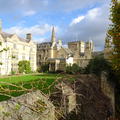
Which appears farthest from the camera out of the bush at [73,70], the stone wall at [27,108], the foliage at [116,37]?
the bush at [73,70]

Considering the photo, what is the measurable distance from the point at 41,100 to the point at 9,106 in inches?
26.1

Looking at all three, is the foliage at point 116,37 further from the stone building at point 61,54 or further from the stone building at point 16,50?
the stone building at point 61,54

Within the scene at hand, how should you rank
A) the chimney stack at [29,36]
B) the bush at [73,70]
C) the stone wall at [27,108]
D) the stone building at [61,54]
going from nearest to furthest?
the stone wall at [27,108], the bush at [73,70], the chimney stack at [29,36], the stone building at [61,54]

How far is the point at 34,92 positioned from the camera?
310 centimetres

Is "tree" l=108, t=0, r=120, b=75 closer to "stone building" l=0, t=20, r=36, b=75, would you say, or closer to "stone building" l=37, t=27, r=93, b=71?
"stone building" l=0, t=20, r=36, b=75

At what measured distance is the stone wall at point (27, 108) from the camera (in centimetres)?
242

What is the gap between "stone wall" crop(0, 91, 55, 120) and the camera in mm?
2416

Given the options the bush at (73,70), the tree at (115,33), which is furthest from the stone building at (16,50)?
the tree at (115,33)

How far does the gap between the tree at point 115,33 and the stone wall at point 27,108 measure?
6.44 metres

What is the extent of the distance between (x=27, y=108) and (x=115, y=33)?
7.40 metres

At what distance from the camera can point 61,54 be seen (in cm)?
6250

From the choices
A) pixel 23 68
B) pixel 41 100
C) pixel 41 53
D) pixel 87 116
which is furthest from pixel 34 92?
pixel 41 53

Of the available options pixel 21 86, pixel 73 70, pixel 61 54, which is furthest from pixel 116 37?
pixel 61 54

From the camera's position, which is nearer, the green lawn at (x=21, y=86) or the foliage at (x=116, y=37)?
the green lawn at (x=21, y=86)
